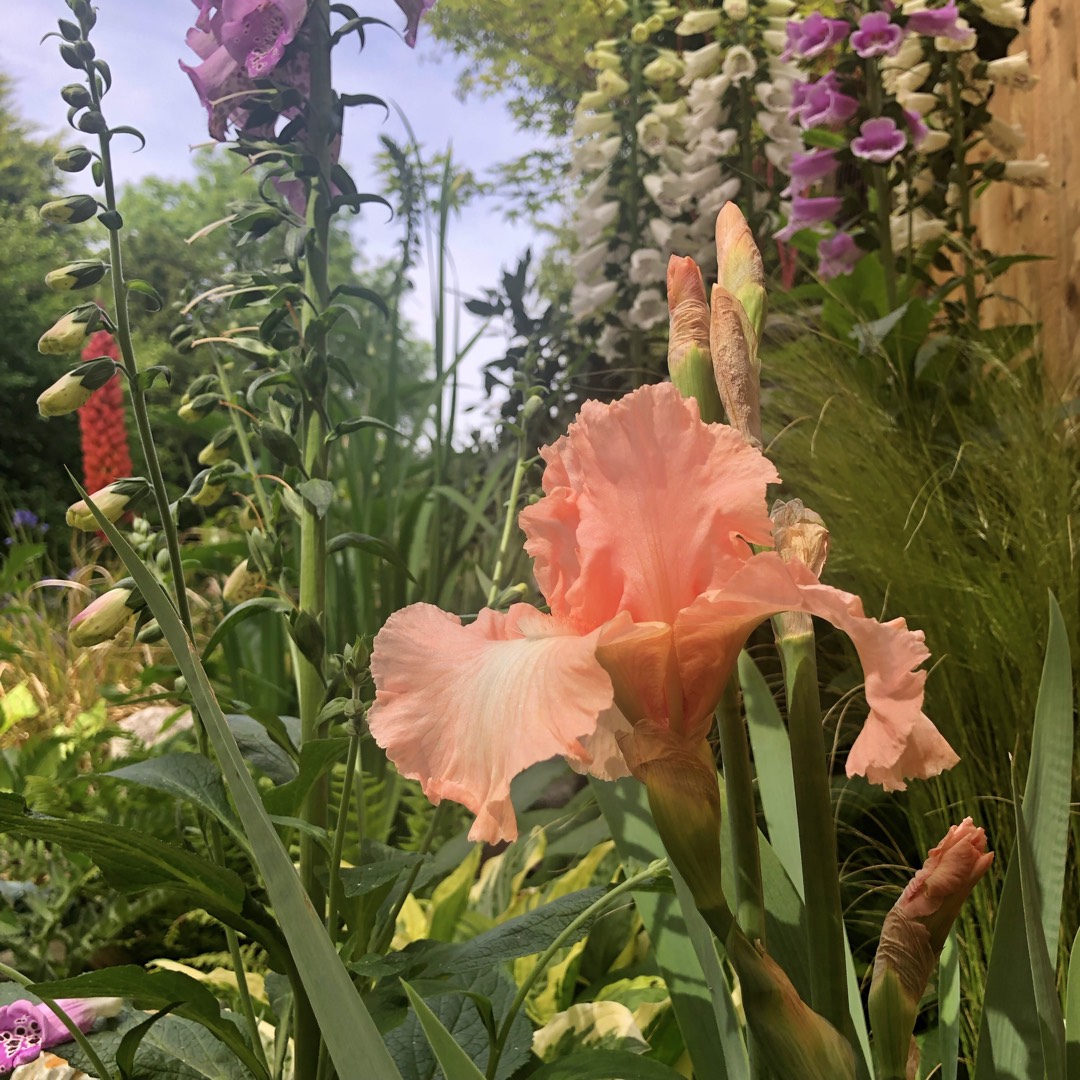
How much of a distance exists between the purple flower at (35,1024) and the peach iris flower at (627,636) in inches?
16.9

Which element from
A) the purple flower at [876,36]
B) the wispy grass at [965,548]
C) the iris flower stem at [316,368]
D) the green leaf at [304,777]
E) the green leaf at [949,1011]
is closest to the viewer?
the green leaf at [949,1011]

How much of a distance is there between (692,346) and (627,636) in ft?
0.32

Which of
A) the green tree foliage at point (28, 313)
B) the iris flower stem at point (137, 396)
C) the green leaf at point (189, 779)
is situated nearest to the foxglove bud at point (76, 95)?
the iris flower stem at point (137, 396)

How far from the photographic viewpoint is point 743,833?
0.28 m

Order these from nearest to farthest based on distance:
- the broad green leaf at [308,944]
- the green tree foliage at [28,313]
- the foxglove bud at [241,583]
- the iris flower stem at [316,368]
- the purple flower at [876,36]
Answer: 1. the broad green leaf at [308,944]
2. the iris flower stem at [316,368]
3. the foxglove bud at [241,583]
4. the purple flower at [876,36]
5. the green tree foliage at [28,313]

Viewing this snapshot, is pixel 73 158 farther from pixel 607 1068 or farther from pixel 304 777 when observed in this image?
pixel 607 1068

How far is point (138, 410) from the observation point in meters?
0.53

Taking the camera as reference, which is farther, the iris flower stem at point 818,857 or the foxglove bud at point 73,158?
the foxglove bud at point 73,158

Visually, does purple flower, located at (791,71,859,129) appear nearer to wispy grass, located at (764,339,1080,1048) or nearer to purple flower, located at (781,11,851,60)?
purple flower, located at (781,11,851,60)

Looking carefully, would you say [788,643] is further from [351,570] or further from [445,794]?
[351,570]

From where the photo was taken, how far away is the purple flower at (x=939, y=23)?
5.37 ft

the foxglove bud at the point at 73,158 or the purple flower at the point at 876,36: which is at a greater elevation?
the purple flower at the point at 876,36

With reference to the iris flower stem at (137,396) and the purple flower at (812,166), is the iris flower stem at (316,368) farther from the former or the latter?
the purple flower at (812,166)

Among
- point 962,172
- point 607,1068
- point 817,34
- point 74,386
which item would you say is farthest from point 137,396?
point 962,172
